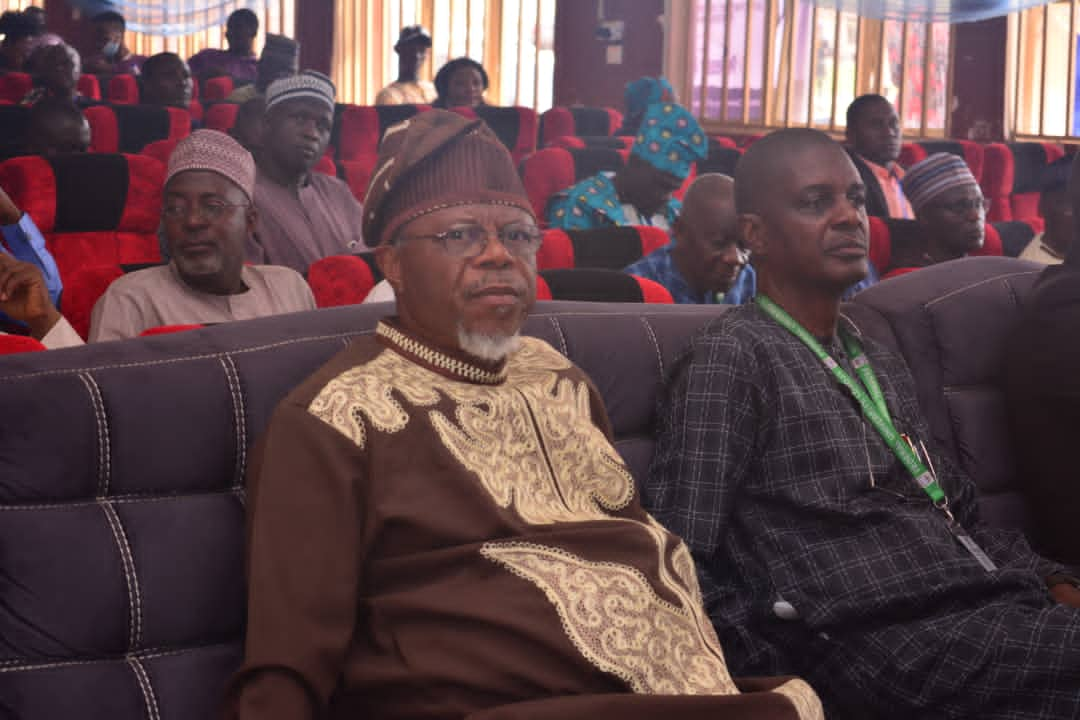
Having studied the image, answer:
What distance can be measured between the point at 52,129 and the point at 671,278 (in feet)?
8.15

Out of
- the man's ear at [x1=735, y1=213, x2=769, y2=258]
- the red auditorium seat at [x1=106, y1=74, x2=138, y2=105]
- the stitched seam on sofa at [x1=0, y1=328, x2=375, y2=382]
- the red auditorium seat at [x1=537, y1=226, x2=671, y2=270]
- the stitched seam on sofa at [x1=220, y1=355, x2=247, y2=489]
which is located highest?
the red auditorium seat at [x1=106, y1=74, x2=138, y2=105]

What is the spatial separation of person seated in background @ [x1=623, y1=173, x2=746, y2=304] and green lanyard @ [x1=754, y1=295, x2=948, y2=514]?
3.35 feet

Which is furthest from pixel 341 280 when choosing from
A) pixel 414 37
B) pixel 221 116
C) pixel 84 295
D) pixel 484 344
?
pixel 414 37

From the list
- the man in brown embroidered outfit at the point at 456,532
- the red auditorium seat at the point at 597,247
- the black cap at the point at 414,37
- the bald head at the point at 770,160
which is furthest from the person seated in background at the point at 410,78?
the man in brown embroidered outfit at the point at 456,532

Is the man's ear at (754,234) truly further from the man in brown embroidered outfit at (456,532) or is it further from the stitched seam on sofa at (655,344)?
the man in brown embroidered outfit at (456,532)

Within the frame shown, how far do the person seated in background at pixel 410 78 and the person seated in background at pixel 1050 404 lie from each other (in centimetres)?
730

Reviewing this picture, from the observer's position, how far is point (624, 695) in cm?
132

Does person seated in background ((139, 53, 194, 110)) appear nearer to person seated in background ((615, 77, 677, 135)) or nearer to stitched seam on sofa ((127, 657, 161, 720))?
person seated in background ((615, 77, 677, 135))

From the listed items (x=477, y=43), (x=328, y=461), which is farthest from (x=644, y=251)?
(x=477, y=43)

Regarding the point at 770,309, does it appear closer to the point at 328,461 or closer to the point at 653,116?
the point at 328,461

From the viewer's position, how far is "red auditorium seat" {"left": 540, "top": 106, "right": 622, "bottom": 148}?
27.4 feet

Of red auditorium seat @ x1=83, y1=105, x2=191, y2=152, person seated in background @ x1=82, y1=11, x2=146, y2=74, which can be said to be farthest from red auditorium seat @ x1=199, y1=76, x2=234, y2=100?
red auditorium seat @ x1=83, y1=105, x2=191, y2=152

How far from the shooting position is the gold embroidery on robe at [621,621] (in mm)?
1380

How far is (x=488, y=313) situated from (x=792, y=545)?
589 millimetres
